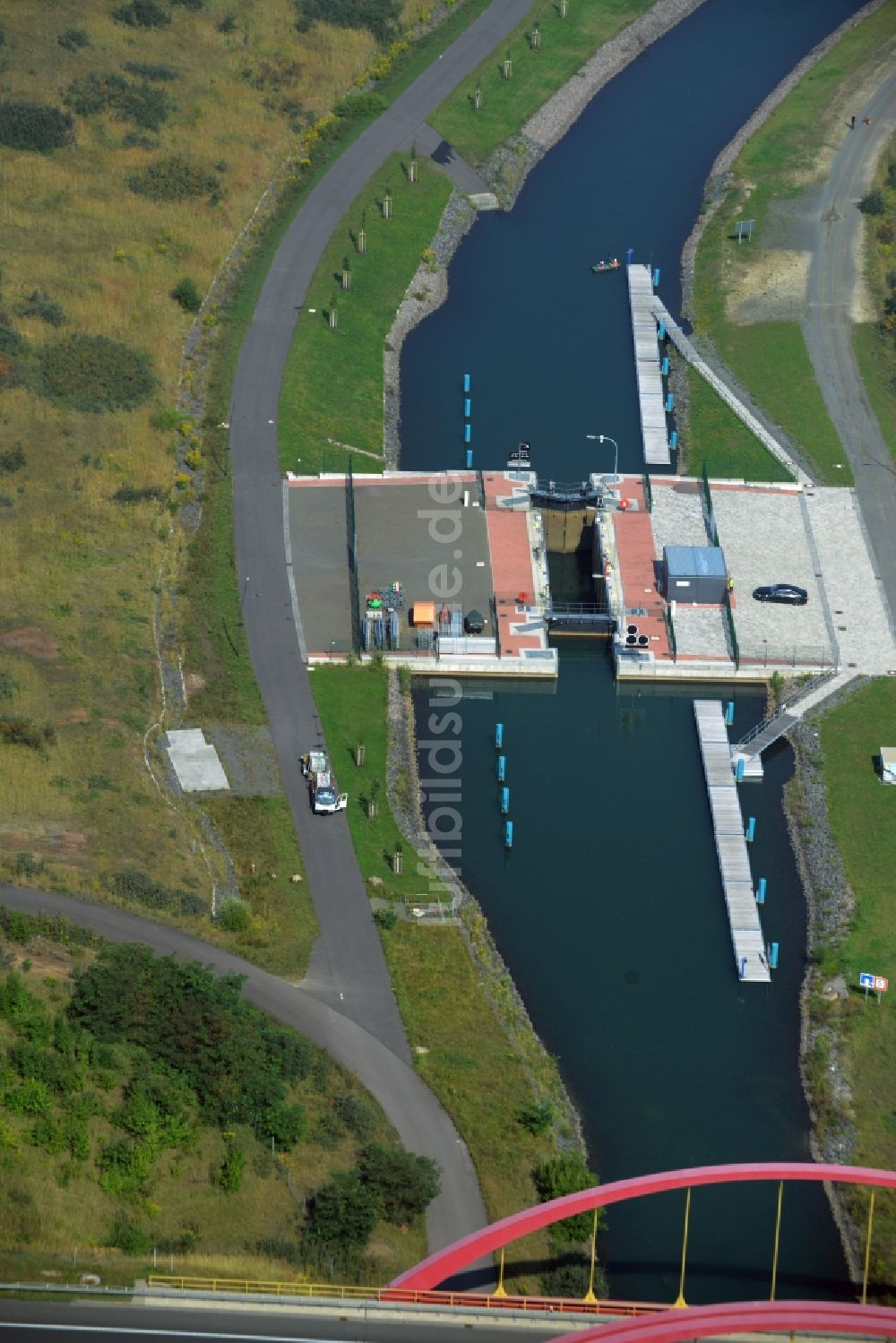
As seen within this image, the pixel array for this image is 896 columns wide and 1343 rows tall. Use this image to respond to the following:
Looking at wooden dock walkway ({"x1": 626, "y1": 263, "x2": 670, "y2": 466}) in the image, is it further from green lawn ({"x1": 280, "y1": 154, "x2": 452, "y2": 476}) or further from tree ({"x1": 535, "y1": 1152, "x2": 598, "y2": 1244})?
tree ({"x1": 535, "y1": 1152, "x2": 598, "y2": 1244})

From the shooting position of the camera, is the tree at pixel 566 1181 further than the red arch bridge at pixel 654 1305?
Yes

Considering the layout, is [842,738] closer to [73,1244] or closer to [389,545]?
[389,545]

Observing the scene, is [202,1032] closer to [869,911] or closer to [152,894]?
[152,894]

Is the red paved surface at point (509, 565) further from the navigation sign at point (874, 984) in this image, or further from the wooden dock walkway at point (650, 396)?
the navigation sign at point (874, 984)

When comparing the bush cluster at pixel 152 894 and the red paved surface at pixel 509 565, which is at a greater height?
the red paved surface at pixel 509 565

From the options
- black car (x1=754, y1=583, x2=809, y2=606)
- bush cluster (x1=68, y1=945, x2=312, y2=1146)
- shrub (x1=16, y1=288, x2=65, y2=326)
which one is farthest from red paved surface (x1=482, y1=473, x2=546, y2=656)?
bush cluster (x1=68, y1=945, x2=312, y2=1146)

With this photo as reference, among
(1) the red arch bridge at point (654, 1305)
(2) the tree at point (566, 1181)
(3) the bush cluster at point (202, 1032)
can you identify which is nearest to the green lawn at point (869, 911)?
(2) the tree at point (566, 1181)

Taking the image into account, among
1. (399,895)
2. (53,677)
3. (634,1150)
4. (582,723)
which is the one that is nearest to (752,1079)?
(634,1150)

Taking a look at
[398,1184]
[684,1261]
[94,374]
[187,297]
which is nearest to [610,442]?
[187,297]
